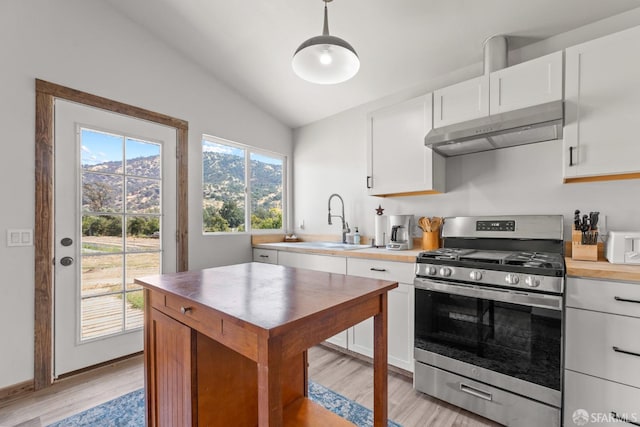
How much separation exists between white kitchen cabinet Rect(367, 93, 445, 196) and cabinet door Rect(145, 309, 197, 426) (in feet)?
6.48

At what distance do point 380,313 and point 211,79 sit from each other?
296cm

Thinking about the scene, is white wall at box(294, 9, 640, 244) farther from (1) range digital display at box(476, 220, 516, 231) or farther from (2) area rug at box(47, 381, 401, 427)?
(2) area rug at box(47, 381, 401, 427)

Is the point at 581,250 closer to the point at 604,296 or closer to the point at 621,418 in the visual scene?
the point at 604,296

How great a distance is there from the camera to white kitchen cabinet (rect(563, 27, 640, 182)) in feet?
5.41

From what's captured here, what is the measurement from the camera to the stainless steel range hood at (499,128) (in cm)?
179

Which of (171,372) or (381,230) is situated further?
(381,230)

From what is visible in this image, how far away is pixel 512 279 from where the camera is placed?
164 centimetres

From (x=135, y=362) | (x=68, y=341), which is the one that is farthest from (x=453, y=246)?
(x=68, y=341)

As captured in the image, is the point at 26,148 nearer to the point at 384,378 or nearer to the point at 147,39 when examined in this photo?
the point at 147,39

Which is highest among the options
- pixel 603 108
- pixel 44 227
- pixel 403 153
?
pixel 603 108

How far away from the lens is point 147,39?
2.65 meters

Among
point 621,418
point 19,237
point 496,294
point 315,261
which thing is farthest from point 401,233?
point 19,237

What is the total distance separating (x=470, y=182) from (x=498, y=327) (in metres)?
1.23

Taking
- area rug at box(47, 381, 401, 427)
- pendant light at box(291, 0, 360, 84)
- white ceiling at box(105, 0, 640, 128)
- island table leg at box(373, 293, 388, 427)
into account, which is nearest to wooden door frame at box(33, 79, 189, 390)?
area rug at box(47, 381, 401, 427)
